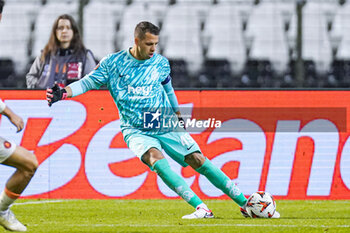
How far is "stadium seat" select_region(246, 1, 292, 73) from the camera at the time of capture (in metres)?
13.9

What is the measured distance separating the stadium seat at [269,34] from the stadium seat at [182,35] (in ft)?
3.48

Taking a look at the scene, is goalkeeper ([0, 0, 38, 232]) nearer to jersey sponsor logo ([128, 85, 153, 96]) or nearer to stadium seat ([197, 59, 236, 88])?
jersey sponsor logo ([128, 85, 153, 96])

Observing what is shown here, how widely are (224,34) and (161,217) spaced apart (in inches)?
318

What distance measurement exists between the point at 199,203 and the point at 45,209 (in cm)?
214

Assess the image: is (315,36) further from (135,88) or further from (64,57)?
(135,88)

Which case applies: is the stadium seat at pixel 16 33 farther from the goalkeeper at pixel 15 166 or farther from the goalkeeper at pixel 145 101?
the goalkeeper at pixel 15 166

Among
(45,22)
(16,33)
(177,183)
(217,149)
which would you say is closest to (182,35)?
(45,22)

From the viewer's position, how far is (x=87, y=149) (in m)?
9.28

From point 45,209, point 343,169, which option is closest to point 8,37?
point 45,209

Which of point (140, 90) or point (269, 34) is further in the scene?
point (269, 34)

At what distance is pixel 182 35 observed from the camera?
1424cm

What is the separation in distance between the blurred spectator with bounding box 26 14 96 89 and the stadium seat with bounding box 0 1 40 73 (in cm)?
419

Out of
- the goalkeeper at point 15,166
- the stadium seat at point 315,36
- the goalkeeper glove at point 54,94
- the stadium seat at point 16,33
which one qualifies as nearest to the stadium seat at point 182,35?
the stadium seat at point 315,36

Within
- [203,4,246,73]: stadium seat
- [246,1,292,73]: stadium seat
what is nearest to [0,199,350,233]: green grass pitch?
[246,1,292,73]: stadium seat
